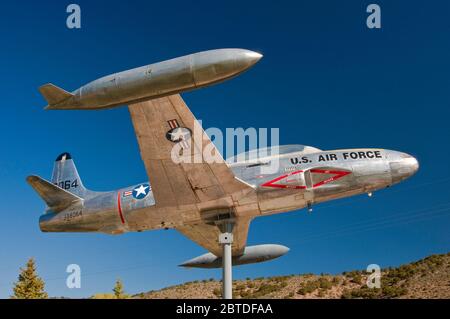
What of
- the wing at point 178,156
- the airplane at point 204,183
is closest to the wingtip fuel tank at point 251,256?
the airplane at point 204,183

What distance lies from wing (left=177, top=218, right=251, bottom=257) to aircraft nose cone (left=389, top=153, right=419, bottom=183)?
674 cm

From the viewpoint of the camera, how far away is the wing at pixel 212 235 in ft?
72.5

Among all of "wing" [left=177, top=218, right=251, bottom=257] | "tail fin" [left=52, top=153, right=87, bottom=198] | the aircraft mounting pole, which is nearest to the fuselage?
the aircraft mounting pole

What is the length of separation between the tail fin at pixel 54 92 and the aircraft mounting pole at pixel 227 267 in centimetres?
882

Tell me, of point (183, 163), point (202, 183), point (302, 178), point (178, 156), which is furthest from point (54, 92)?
point (302, 178)

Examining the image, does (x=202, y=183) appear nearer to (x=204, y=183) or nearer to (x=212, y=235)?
(x=204, y=183)

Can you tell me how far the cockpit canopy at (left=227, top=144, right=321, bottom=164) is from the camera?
1906 centimetres

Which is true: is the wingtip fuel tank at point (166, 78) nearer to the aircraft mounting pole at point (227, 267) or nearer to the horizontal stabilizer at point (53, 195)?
the aircraft mounting pole at point (227, 267)

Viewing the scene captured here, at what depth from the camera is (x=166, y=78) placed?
37.5 feet

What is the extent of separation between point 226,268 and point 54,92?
9349 millimetres

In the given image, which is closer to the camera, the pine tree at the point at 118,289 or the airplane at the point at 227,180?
the airplane at the point at 227,180
